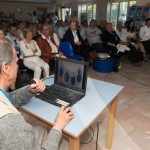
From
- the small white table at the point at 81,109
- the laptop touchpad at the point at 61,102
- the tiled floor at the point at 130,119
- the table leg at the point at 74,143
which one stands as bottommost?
the tiled floor at the point at 130,119

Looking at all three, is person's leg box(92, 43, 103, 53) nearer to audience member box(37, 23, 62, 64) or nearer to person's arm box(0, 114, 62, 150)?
audience member box(37, 23, 62, 64)

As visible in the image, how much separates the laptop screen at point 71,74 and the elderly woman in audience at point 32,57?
1.79 m

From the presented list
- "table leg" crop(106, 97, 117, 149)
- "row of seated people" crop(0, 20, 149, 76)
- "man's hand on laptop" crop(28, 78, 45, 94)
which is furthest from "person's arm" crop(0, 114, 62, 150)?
"row of seated people" crop(0, 20, 149, 76)

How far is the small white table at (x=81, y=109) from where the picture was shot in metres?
0.99

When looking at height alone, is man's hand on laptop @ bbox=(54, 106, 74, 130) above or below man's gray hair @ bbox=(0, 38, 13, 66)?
below

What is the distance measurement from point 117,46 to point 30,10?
23.8 feet

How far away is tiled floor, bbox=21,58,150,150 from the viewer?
1.84 m

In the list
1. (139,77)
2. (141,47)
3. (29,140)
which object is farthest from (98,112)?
(141,47)

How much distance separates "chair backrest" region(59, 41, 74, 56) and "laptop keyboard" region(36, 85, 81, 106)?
8.03 ft

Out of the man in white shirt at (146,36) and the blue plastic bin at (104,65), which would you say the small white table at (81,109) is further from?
the man in white shirt at (146,36)

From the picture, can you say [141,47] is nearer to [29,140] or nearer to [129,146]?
[129,146]

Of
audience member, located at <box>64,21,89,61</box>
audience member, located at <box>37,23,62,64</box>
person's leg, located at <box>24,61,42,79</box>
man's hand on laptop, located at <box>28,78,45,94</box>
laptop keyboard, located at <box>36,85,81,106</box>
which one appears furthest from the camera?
audience member, located at <box>64,21,89,61</box>

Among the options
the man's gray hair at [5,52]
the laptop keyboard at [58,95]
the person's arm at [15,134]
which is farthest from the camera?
the laptop keyboard at [58,95]

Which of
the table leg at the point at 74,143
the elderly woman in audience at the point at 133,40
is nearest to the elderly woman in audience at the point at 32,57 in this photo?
the table leg at the point at 74,143
